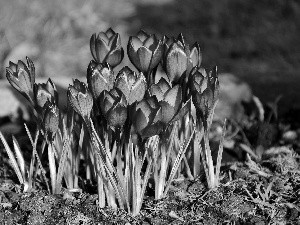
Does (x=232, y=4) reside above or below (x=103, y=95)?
above

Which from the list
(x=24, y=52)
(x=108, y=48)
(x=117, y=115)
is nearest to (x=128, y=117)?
(x=117, y=115)

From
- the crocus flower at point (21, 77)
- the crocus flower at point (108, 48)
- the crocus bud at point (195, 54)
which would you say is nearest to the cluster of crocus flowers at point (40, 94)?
the crocus flower at point (21, 77)

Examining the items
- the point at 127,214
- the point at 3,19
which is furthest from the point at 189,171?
the point at 3,19

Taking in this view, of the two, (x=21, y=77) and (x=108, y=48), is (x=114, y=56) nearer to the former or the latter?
(x=108, y=48)

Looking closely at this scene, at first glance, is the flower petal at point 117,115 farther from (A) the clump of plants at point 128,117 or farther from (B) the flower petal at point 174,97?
(B) the flower petal at point 174,97

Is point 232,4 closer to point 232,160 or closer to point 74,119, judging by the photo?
point 232,160

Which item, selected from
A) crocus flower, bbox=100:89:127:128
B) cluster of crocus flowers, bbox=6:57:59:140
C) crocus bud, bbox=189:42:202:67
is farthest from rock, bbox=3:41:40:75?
crocus flower, bbox=100:89:127:128
